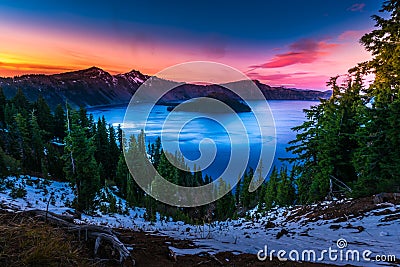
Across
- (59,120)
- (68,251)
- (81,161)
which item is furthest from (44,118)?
(68,251)

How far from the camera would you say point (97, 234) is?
3984 mm

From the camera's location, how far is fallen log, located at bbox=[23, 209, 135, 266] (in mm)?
3676

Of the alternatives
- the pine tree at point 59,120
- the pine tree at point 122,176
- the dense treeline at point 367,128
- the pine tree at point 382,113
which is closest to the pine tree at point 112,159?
the pine tree at point 122,176

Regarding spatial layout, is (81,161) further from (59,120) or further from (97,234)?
(59,120)

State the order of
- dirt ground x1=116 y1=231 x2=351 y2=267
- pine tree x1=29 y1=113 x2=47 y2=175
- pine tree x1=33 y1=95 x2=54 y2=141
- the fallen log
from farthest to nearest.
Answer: pine tree x1=33 y1=95 x2=54 y2=141
pine tree x1=29 y1=113 x2=47 y2=175
dirt ground x1=116 y1=231 x2=351 y2=267
the fallen log

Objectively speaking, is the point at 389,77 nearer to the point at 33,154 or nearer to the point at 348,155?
the point at 348,155

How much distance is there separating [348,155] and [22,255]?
18128mm

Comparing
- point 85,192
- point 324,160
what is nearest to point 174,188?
point 85,192

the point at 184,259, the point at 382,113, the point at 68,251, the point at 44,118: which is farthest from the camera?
the point at 44,118

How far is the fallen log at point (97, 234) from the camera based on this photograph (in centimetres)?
368

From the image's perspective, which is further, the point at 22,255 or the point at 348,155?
the point at 348,155

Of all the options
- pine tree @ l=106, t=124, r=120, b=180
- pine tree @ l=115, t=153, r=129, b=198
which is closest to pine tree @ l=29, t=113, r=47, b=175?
pine tree @ l=115, t=153, r=129, b=198

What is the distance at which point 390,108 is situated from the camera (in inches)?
480

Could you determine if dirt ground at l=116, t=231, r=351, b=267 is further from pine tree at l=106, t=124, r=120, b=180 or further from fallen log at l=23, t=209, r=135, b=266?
pine tree at l=106, t=124, r=120, b=180
